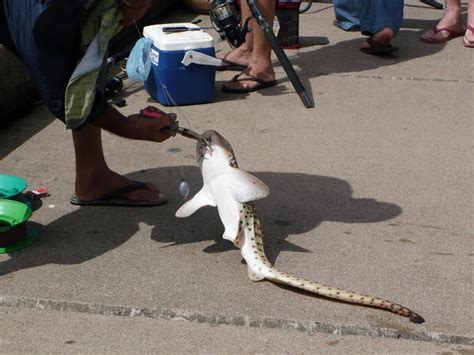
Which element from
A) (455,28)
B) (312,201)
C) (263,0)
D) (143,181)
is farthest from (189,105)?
(455,28)

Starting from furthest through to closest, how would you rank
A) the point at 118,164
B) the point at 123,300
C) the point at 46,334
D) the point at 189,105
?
1. the point at 189,105
2. the point at 118,164
3. the point at 123,300
4. the point at 46,334

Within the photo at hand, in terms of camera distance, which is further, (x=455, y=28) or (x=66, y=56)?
(x=455, y=28)

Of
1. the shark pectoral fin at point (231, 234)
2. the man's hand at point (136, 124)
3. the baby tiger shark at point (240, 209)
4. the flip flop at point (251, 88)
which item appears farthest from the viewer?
the flip flop at point (251, 88)

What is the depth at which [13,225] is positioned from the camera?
3.59 meters

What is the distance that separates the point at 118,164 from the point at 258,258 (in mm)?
1422

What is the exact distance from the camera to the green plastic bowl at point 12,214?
3590 millimetres

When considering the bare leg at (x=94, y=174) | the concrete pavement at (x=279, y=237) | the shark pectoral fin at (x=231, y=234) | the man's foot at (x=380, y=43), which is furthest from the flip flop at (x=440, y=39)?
the shark pectoral fin at (x=231, y=234)

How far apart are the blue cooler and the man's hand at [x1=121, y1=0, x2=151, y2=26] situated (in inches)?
70.5

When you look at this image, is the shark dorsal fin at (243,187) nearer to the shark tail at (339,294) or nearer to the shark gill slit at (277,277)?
the shark gill slit at (277,277)

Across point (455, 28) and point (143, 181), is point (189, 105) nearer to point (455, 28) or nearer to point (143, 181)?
point (143, 181)

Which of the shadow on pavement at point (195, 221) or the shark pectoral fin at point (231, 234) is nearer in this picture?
the shark pectoral fin at point (231, 234)

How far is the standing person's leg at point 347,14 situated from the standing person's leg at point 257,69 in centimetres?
136

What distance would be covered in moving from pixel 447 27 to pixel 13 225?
448 cm

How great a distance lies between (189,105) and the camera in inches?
219
